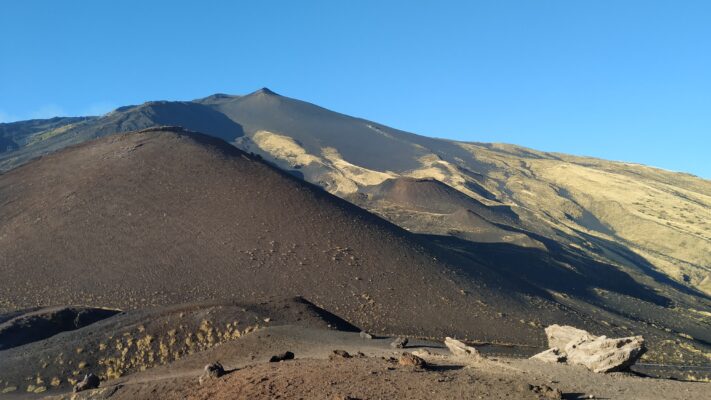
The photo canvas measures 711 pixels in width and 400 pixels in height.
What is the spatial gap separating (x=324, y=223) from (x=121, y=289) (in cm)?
1864

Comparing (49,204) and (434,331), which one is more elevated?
(49,204)

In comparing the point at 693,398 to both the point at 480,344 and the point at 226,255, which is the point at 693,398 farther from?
the point at 226,255

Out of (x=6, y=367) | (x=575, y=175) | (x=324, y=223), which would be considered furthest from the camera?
(x=575, y=175)

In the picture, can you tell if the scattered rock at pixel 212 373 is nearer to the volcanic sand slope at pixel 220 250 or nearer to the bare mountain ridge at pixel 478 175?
the volcanic sand slope at pixel 220 250

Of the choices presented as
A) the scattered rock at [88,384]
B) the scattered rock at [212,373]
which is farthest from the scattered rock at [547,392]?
the scattered rock at [88,384]

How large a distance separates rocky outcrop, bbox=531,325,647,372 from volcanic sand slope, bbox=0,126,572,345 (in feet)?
60.3

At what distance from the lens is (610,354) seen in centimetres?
2050

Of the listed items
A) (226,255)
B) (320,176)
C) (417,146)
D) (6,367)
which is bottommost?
(6,367)

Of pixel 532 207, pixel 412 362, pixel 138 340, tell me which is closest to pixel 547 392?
pixel 412 362

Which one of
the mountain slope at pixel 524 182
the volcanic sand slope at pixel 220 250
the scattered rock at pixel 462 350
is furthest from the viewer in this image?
the mountain slope at pixel 524 182

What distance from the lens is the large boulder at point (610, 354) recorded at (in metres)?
20.3

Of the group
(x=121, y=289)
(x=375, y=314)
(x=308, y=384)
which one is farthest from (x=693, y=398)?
(x=121, y=289)

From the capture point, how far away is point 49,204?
189ft

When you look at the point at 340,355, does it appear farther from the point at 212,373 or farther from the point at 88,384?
the point at 88,384
